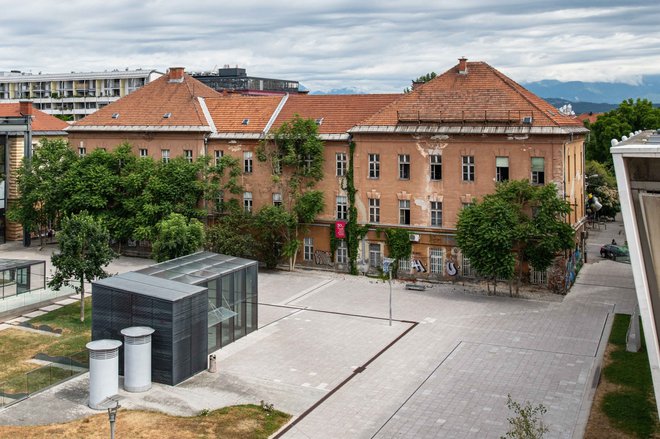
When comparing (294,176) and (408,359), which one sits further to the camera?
(294,176)

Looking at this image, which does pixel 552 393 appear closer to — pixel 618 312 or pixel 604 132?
pixel 618 312

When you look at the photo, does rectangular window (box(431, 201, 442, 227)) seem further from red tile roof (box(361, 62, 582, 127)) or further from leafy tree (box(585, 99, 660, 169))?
leafy tree (box(585, 99, 660, 169))

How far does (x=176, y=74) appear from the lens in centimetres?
5788

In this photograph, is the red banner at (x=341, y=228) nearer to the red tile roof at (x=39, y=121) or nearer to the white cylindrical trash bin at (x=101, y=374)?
the white cylindrical trash bin at (x=101, y=374)

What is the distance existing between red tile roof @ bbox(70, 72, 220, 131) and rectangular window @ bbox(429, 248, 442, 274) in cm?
1829

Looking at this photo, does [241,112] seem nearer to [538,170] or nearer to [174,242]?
[174,242]

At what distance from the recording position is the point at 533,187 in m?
42.5

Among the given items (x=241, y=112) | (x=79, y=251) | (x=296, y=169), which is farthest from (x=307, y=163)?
(x=79, y=251)

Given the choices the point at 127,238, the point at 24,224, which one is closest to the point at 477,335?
the point at 127,238

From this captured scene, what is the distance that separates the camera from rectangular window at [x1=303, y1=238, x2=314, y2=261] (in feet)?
164

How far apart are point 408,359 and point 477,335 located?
5031 mm

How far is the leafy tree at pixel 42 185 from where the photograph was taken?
53.2m

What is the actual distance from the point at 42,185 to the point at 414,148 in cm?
2612

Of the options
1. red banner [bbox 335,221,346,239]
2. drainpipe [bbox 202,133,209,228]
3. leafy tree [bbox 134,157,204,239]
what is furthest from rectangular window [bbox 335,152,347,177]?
leafy tree [bbox 134,157,204,239]
